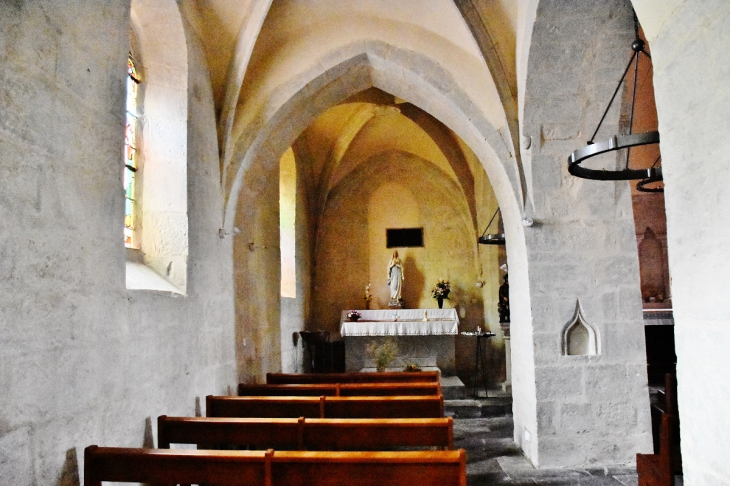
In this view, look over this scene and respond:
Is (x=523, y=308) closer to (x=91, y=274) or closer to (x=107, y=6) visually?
(x=91, y=274)

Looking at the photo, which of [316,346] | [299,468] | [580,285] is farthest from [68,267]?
[316,346]

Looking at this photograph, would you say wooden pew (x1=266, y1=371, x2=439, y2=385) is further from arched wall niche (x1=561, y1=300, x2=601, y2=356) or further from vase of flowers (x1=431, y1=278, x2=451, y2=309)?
vase of flowers (x1=431, y1=278, x2=451, y2=309)

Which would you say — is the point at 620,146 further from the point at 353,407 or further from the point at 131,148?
the point at 131,148

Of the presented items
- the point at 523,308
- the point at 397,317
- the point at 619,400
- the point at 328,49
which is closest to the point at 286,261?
Answer: the point at 397,317

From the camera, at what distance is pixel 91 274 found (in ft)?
11.2

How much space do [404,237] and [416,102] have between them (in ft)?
19.1

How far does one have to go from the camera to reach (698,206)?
6.23 feet

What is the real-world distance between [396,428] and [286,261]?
7259 millimetres

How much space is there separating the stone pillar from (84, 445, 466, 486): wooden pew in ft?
9.95

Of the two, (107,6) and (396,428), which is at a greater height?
(107,6)

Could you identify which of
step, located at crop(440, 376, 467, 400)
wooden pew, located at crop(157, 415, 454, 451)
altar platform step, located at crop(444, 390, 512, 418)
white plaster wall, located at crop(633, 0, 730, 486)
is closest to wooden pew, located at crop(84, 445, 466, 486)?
wooden pew, located at crop(157, 415, 454, 451)

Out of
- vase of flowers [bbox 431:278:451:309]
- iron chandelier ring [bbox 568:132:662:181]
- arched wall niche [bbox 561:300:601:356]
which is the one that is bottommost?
arched wall niche [bbox 561:300:601:356]

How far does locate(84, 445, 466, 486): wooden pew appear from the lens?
269 centimetres

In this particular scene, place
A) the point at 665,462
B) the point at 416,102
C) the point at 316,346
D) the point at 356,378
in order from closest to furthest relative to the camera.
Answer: the point at 665,462 < the point at 356,378 < the point at 416,102 < the point at 316,346
